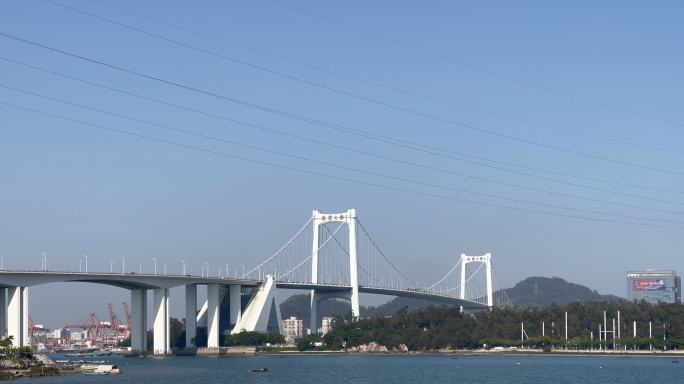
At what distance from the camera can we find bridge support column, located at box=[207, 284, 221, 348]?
9106 cm

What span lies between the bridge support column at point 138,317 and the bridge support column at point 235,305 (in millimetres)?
10359

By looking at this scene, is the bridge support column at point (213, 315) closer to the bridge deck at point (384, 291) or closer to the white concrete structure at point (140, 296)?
the white concrete structure at point (140, 296)

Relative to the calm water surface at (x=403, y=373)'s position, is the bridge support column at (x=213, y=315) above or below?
above

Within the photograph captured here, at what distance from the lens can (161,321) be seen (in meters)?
86.1

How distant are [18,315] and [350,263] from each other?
42.3 metres

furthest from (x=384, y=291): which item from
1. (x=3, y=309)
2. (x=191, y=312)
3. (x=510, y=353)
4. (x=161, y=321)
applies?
(x=3, y=309)

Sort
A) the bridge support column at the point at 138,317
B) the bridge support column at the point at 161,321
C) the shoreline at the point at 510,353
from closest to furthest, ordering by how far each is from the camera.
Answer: the bridge support column at the point at 161,321
the bridge support column at the point at 138,317
the shoreline at the point at 510,353

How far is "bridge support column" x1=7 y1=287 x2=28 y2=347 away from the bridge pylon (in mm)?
36238

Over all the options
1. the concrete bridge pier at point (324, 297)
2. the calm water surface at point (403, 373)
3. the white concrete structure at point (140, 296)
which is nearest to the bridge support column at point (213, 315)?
the white concrete structure at point (140, 296)

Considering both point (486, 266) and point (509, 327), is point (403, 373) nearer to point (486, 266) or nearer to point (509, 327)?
point (509, 327)

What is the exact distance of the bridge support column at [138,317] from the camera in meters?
86.5

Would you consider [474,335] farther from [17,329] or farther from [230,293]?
[17,329]

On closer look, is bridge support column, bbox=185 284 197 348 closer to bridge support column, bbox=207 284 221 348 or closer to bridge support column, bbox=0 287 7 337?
bridge support column, bbox=207 284 221 348

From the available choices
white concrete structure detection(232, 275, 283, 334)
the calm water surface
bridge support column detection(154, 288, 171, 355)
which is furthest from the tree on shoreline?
bridge support column detection(154, 288, 171, 355)
